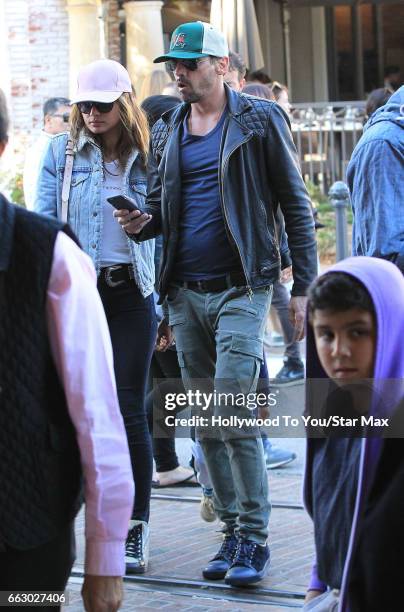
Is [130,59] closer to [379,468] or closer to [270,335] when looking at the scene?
[270,335]

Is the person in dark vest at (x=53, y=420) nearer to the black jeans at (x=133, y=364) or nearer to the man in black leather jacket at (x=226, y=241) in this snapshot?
the man in black leather jacket at (x=226, y=241)

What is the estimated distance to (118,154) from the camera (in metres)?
5.64

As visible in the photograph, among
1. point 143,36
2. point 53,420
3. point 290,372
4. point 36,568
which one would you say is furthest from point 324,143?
point 36,568

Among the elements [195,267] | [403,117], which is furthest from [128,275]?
[403,117]

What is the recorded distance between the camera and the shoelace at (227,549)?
5359 mm

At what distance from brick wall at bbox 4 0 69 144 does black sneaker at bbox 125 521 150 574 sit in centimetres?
1194

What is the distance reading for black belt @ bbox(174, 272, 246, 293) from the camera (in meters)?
5.20

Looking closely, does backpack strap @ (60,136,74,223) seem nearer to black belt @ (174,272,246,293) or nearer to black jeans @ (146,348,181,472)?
black belt @ (174,272,246,293)

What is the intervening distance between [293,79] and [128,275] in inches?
625

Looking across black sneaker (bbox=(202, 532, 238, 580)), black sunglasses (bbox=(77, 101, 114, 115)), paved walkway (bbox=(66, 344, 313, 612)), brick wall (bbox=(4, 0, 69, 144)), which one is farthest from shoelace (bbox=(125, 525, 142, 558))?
brick wall (bbox=(4, 0, 69, 144))

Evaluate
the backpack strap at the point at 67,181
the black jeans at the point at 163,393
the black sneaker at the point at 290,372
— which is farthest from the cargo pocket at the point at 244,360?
the black sneaker at the point at 290,372

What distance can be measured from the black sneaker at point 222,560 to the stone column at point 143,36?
39.0 ft

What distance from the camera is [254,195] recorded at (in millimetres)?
5258

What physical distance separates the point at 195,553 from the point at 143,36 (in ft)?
39.8
